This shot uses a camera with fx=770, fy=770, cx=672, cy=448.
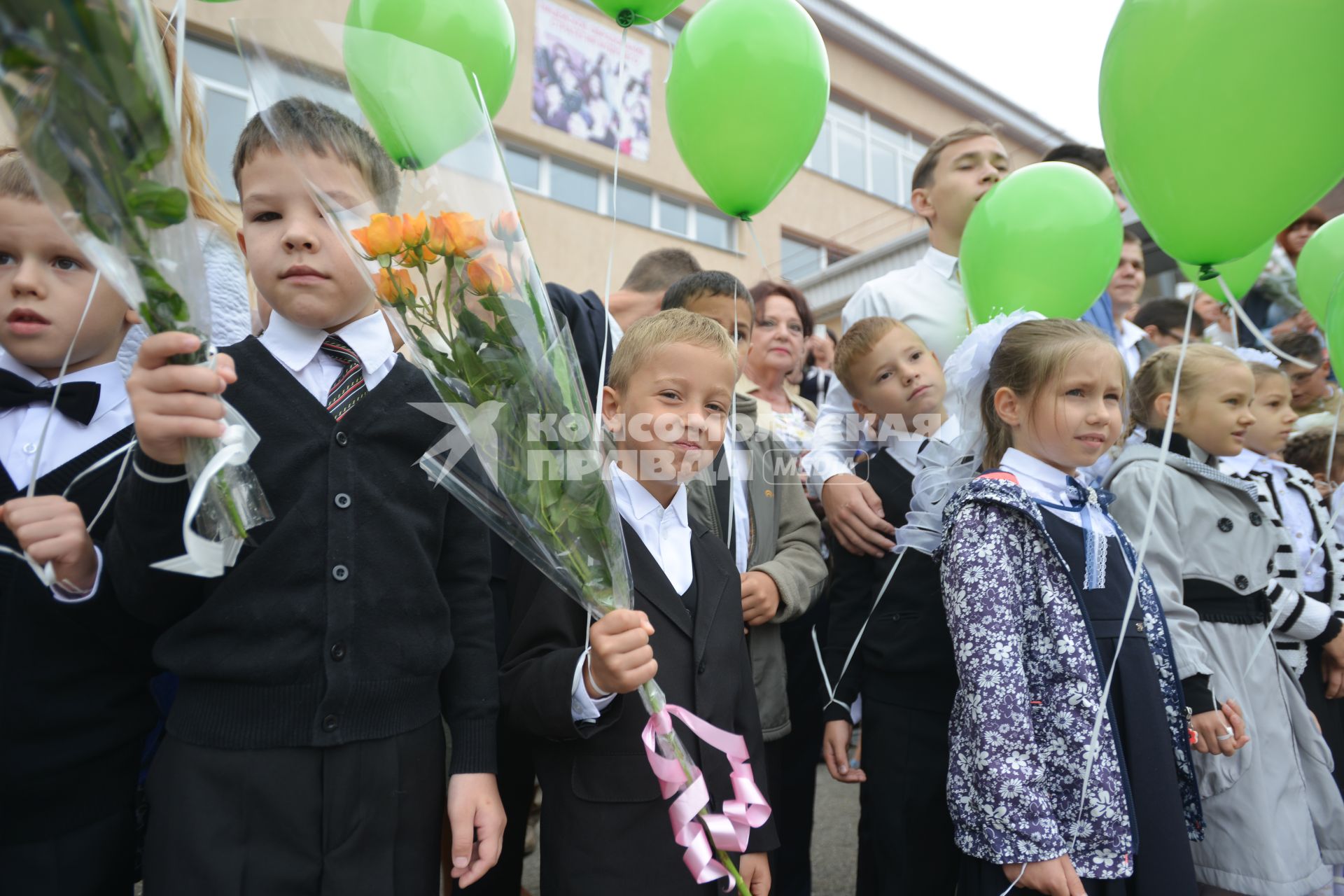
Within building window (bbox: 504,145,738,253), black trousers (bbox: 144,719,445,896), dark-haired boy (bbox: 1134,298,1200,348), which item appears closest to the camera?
black trousers (bbox: 144,719,445,896)

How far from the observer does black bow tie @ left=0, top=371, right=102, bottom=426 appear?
1.24m

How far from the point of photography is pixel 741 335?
257 centimetres

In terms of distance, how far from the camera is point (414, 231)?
1.14 meters

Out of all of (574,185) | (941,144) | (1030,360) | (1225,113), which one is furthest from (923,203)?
(574,185)

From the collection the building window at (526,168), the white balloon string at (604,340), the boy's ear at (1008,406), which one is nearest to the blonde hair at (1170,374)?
the boy's ear at (1008,406)

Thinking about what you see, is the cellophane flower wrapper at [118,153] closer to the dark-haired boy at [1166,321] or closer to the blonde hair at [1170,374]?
the blonde hair at [1170,374]

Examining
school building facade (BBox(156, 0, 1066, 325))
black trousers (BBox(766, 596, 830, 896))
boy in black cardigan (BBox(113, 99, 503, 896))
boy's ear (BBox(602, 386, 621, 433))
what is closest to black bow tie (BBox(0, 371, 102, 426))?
boy in black cardigan (BBox(113, 99, 503, 896))

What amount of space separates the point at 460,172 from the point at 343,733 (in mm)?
876

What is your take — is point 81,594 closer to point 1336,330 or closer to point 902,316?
point 902,316

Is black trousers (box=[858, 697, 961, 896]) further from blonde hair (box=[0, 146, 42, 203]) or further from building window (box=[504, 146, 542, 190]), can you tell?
building window (box=[504, 146, 542, 190])

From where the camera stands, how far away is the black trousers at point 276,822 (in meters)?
1.10

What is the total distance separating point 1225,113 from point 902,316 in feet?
4.48

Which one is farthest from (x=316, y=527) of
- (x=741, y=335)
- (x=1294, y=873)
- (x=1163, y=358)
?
(x=1163, y=358)

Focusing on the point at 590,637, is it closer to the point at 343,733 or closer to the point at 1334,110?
the point at 343,733
